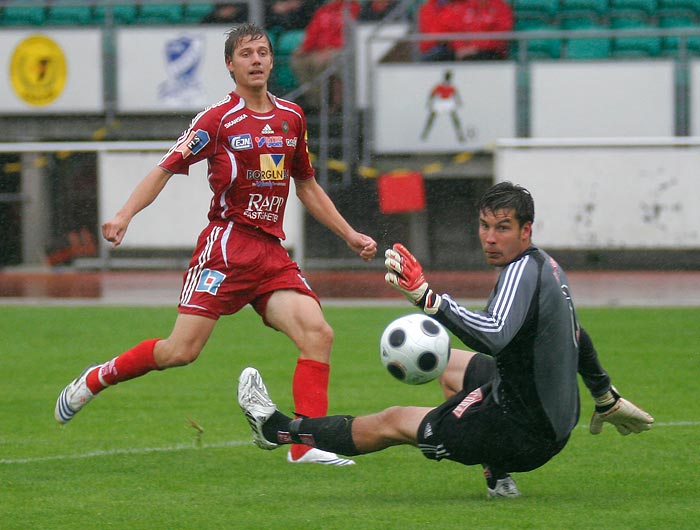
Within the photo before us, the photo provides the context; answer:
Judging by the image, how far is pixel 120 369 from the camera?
645cm

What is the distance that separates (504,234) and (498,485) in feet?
3.70

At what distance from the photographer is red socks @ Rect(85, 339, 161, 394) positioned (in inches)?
252

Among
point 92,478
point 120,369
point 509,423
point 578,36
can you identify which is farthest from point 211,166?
point 578,36

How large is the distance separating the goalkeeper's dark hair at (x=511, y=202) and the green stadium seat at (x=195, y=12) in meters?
13.6

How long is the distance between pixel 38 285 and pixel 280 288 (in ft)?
32.4

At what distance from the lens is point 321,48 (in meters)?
17.1

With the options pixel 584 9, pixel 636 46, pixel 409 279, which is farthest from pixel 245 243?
pixel 584 9

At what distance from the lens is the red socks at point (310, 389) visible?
629 cm

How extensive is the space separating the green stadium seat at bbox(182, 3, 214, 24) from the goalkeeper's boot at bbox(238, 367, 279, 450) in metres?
13.1

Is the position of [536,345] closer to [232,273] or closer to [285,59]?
[232,273]

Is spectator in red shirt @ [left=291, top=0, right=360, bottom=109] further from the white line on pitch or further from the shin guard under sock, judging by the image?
the shin guard under sock

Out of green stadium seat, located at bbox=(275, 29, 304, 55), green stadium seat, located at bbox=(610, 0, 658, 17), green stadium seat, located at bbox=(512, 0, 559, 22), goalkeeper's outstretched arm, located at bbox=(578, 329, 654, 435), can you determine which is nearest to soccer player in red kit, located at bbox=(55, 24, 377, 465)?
goalkeeper's outstretched arm, located at bbox=(578, 329, 654, 435)

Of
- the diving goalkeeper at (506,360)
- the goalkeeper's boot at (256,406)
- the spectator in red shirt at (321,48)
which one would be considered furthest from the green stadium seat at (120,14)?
the diving goalkeeper at (506,360)

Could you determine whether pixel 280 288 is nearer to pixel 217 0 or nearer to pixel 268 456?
pixel 268 456
